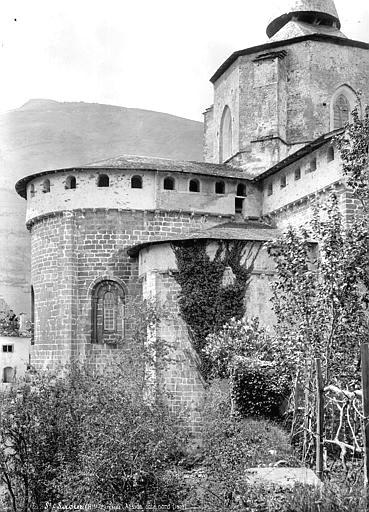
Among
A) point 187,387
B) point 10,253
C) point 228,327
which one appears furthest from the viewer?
point 10,253

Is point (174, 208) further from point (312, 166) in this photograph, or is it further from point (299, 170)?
point (312, 166)

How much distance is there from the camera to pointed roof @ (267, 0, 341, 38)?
34281mm

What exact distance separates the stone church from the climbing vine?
284 millimetres

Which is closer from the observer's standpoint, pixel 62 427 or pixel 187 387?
pixel 62 427

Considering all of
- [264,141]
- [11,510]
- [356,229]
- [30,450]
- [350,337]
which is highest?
[264,141]

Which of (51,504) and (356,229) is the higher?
(356,229)

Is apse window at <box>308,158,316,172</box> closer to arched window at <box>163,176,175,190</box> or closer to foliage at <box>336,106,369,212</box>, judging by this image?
arched window at <box>163,176,175,190</box>

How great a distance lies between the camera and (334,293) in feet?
41.8

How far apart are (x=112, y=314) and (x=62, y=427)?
49.9ft

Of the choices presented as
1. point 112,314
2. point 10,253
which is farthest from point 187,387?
point 10,253

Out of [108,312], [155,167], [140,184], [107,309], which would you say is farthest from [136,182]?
[108,312]

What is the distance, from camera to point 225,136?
118 feet

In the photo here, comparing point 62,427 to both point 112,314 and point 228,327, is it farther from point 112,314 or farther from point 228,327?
point 112,314

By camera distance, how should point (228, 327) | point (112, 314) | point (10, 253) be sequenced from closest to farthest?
point (228, 327), point (112, 314), point (10, 253)
